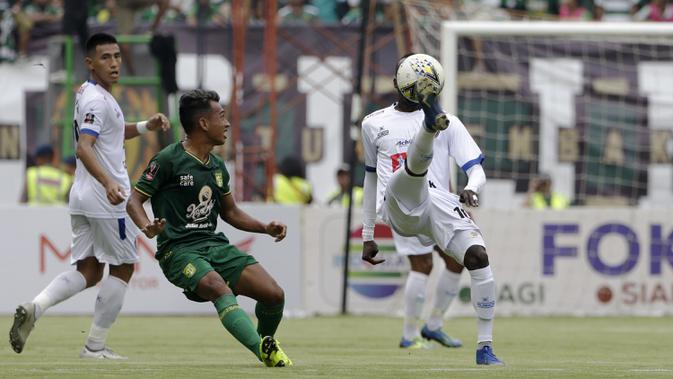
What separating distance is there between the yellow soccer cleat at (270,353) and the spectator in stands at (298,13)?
1324 centimetres

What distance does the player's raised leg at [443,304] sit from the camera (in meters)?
12.5

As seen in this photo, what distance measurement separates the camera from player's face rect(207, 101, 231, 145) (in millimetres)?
9359

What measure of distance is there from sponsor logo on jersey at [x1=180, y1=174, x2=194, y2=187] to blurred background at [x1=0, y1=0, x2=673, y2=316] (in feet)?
26.9

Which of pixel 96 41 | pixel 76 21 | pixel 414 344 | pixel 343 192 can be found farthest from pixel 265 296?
pixel 76 21

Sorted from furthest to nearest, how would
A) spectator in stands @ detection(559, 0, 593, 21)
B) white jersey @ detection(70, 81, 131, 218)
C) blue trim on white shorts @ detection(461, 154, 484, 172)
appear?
spectator in stands @ detection(559, 0, 593, 21) → white jersey @ detection(70, 81, 131, 218) → blue trim on white shorts @ detection(461, 154, 484, 172)

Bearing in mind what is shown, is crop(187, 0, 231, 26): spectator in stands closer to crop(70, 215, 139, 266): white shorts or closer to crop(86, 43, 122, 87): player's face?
crop(86, 43, 122, 87): player's face

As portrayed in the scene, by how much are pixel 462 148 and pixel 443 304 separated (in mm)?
3282

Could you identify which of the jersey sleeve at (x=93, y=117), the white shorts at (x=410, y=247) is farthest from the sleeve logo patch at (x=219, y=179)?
the white shorts at (x=410, y=247)

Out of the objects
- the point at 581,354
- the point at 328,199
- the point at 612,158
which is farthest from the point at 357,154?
the point at 581,354

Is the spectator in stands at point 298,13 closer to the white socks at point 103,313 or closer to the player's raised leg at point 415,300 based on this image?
the player's raised leg at point 415,300

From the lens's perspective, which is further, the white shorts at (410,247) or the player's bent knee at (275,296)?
the white shorts at (410,247)

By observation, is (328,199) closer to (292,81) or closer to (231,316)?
(292,81)

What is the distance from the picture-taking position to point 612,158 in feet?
68.4

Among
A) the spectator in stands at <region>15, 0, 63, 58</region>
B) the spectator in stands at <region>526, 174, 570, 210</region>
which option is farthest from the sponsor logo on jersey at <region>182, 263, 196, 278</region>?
the spectator in stands at <region>15, 0, 63, 58</region>
